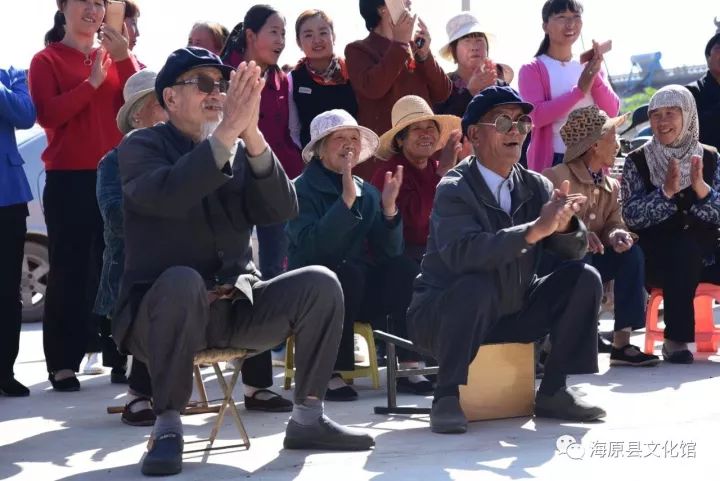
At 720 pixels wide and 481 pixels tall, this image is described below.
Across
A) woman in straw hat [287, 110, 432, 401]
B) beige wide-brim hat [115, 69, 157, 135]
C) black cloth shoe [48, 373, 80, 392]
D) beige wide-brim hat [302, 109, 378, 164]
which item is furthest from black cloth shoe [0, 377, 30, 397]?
beige wide-brim hat [302, 109, 378, 164]

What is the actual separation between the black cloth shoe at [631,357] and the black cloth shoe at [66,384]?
3.15 m

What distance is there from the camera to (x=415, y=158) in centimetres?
814

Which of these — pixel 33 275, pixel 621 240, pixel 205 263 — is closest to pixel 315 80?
pixel 621 240

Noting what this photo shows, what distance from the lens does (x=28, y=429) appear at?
6582 mm

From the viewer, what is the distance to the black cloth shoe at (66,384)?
7746 millimetres

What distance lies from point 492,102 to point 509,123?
0.44 feet

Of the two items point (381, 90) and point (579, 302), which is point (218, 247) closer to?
point (579, 302)

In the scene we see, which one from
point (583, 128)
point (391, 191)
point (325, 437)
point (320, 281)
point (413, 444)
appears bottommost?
point (413, 444)

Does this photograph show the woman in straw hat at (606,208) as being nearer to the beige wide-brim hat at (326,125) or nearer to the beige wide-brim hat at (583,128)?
the beige wide-brim hat at (583,128)

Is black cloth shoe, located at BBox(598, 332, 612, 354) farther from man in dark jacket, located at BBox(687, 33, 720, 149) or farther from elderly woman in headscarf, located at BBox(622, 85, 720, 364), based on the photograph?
man in dark jacket, located at BBox(687, 33, 720, 149)

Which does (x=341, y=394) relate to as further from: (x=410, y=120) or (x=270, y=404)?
(x=410, y=120)

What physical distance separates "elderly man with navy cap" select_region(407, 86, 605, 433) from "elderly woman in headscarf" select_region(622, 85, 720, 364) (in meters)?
2.04

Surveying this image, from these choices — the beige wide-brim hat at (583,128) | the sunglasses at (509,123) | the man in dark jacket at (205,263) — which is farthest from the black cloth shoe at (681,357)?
the man in dark jacket at (205,263)

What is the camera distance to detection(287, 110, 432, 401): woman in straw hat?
24.2 ft
